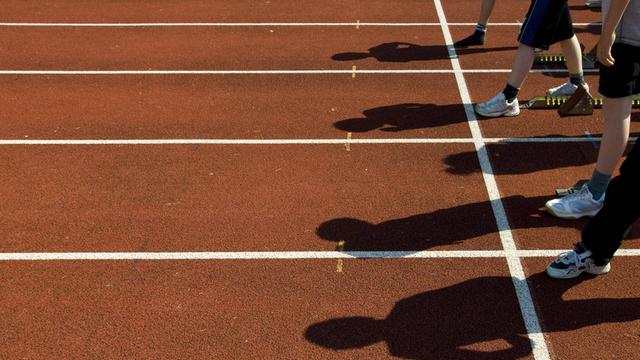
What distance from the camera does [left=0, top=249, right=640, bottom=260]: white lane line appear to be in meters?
4.81

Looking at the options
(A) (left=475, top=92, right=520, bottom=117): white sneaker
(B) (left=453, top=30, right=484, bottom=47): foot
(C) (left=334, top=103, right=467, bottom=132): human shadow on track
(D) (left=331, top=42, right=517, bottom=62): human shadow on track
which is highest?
(B) (left=453, top=30, right=484, bottom=47): foot

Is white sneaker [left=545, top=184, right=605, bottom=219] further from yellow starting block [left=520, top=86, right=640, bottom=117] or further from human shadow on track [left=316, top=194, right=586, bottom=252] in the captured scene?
yellow starting block [left=520, top=86, right=640, bottom=117]

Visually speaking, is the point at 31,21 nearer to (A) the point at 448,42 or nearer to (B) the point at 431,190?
(A) the point at 448,42

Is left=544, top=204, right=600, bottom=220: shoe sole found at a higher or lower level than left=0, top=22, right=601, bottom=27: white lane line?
lower

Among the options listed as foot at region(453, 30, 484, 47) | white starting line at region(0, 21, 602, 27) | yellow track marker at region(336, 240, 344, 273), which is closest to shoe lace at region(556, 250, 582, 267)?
yellow track marker at region(336, 240, 344, 273)

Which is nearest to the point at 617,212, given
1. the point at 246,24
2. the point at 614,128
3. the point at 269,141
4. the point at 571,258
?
the point at 571,258

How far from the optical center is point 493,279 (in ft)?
15.0

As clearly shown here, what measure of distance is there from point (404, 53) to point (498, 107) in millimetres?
2142

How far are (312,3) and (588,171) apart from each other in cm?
608

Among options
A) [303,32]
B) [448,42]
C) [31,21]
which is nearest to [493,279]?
[448,42]

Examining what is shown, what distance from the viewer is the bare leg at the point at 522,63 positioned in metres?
6.47

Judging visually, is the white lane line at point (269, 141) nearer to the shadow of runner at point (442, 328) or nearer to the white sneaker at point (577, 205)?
the white sneaker at point (577, 205)

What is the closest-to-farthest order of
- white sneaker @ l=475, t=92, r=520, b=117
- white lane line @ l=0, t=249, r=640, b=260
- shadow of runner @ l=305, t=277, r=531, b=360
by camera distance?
shadow of runner @ l=305, t=277, r=531, b=360 → white lane line @ l=0, t=249, r=640, b=260 → white sneaker @ l=475, t=92, r=520, b=117

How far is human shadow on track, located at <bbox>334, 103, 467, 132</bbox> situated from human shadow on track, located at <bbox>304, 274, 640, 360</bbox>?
8.31 feet
